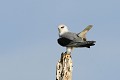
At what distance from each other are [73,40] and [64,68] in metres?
2.87

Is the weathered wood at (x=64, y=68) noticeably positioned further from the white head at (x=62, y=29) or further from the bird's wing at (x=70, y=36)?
the white head at (x=62, y=29)

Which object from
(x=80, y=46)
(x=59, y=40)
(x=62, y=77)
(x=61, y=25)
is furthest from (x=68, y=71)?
(x=61, y=25)

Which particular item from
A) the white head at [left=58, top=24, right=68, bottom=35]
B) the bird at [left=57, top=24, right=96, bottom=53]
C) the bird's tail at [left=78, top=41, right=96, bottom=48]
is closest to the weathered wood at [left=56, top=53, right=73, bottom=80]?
the bird at [left=57, top=24, right=96, bottom=53]

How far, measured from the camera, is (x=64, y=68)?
8180 mm

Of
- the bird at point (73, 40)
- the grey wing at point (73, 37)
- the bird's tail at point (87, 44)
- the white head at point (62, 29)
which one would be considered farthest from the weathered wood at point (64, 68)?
the white head at point (62, 29)

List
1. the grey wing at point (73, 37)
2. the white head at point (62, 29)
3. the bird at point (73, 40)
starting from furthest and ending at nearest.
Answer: the white head at point (62, 29)
the grey wing at point (73, 37)
the bird at point (73, 40)

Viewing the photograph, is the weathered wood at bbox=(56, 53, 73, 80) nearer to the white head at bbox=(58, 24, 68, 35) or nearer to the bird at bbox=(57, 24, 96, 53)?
the bird at bbox=(57, 24, 96, 53)

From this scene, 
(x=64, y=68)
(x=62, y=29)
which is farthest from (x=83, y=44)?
(x=64, y=68)

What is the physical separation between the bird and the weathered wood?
173cm

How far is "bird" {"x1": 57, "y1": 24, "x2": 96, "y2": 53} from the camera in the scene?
10641 mm

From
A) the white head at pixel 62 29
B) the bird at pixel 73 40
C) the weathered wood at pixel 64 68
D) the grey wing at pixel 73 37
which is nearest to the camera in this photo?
the weathered wood at pixel 64 68

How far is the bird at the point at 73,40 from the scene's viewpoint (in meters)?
10.6

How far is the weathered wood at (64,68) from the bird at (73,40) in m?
1.73

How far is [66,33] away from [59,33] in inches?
25.3
